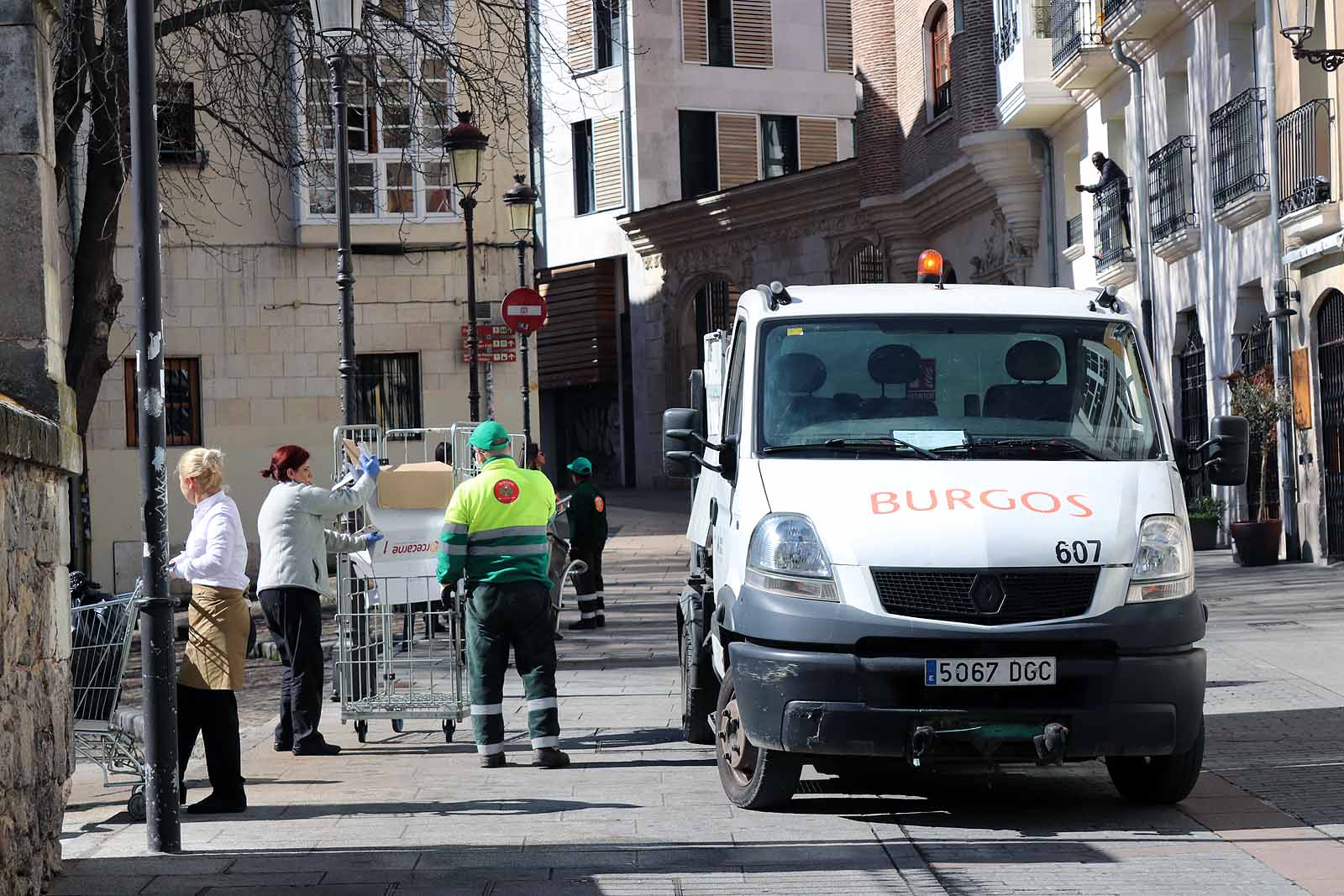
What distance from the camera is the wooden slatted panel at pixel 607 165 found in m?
43.7

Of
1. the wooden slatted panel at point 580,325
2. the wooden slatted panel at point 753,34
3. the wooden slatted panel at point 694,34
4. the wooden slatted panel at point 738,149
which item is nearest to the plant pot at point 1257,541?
the wooden slatted panel at point 738,149

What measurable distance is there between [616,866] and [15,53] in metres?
3.51

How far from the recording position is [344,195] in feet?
47.9

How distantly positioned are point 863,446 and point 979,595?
93 centimetres

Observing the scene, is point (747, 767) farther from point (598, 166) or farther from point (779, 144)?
point (779, 144)

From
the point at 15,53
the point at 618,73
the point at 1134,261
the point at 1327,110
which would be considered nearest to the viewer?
the point at 15,53

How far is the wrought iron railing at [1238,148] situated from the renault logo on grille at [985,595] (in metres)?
15.8

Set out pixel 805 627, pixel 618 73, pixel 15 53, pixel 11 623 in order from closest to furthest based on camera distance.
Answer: pixel 11 623 → pixel 15 53 → pixel 805 627 → pixel 618 73

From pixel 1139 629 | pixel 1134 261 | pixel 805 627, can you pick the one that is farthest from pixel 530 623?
pixel 1134 261

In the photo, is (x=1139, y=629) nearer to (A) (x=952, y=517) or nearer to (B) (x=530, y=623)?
(A) (x=952, y=517)

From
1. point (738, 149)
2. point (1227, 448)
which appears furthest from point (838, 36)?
point (1227, 448)

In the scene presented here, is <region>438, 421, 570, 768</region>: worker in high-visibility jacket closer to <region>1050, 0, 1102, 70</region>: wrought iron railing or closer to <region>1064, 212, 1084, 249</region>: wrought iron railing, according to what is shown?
<region>1050, 0, 1102, 70</region>: wrought iron railing

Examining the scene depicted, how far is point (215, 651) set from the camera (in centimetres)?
841

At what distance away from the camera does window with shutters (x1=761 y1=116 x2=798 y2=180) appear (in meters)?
44.6
